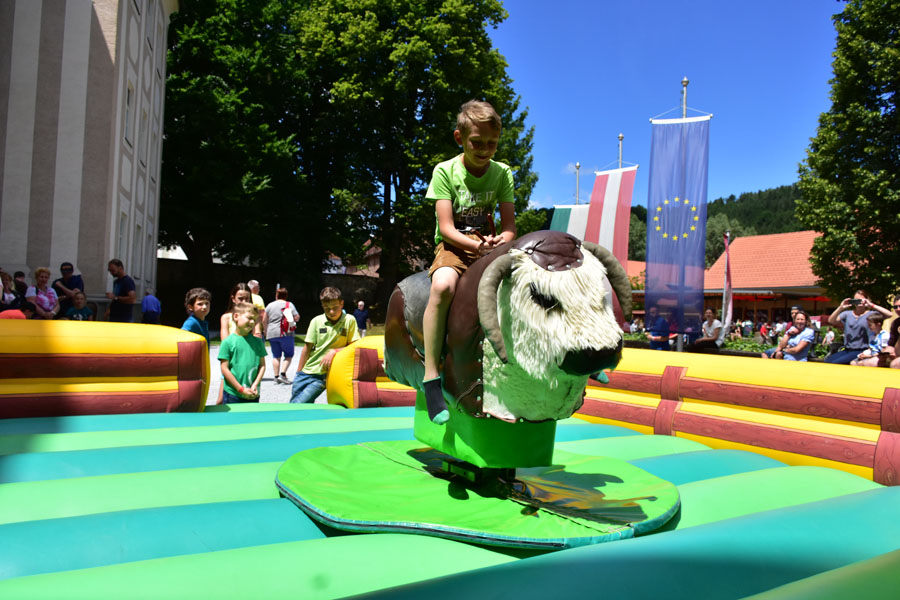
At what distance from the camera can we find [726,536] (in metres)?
1.94

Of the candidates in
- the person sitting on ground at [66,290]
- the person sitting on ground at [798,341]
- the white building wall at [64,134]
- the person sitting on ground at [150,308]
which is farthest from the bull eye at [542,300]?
the white building wall at [64,134]

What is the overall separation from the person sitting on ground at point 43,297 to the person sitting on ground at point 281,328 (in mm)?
2626

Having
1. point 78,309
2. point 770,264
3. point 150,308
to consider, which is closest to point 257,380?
point 78,309

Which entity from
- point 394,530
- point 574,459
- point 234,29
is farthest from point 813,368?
point 234,29

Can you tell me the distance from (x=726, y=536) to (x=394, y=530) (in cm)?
108

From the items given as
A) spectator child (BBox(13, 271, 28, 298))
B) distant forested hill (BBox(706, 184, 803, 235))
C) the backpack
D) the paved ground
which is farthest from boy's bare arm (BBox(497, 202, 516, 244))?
distant forested hill (BBox(706, 184, 803, 235))

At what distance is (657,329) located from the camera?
10273 millimetres

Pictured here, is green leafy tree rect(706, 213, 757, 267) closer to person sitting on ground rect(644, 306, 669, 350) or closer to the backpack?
person sitting on ground rect(644, 306, 669, 350)

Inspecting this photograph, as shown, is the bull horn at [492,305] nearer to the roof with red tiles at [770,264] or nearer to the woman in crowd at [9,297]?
the woman in crowd at [9,297]

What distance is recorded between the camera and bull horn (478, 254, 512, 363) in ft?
6.93

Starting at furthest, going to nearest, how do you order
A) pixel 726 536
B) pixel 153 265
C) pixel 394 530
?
1. pixel 153 265
2. pixel 394 530
3. pixel 726 536

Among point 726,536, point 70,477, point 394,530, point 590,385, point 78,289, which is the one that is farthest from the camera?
point 78,289

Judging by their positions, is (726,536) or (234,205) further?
(234,205)

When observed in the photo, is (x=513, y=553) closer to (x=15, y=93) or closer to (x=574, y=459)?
(x=574, y=459)
